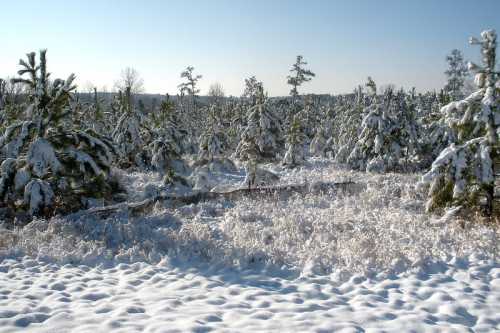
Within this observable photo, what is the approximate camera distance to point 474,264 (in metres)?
6.39

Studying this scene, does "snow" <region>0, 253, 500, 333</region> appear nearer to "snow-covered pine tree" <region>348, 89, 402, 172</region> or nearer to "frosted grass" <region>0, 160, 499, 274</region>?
"frosted grass" <region>0, 160, 499, 274</region>

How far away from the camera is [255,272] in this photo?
6.81m

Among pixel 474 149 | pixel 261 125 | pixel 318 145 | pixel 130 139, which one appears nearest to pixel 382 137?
pixel 261 125

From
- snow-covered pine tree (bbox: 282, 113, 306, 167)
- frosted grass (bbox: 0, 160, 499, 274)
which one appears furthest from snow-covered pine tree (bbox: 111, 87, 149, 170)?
frosted grass (bbox: 0, 160, 499, 274)

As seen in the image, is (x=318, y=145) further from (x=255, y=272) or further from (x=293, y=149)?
(x=255, y=272)

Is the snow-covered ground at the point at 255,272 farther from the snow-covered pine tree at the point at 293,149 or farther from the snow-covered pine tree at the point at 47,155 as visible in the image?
the snow-covered pine tree at the point at 293,149

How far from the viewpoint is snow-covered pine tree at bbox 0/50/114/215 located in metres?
9.56

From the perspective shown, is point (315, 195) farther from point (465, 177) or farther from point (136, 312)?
point (136, 312)

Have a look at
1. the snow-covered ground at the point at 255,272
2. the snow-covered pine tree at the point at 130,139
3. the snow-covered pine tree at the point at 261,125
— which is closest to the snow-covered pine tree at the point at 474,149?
the snow-covered ground at the point at 255,272

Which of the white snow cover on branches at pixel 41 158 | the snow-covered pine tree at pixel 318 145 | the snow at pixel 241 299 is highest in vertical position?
the snow-covered pine tree at pixel 318 145

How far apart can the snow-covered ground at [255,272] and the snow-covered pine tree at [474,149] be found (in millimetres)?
780

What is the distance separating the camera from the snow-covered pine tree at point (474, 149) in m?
7.87

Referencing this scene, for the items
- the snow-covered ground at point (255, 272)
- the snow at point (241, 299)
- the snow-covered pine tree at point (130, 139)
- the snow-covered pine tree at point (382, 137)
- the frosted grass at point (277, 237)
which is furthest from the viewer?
the snow-covered pine tree at point (130, 139)

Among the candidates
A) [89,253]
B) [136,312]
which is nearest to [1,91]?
[89,253]
